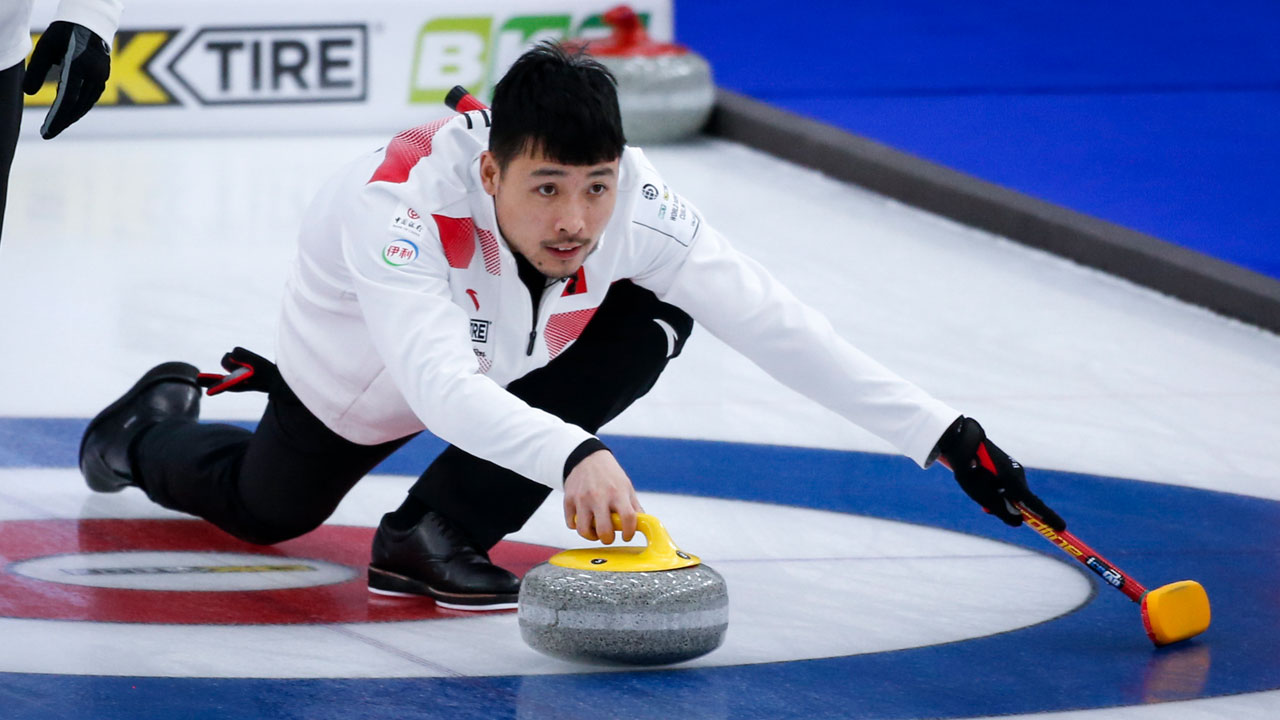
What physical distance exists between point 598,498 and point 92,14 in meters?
1.07

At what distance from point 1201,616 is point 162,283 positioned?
3078 millimetres

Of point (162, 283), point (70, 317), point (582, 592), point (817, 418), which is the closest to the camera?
point (582, 592)

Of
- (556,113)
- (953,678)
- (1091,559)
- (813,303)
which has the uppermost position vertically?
(556,113)

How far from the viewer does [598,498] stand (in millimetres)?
1919

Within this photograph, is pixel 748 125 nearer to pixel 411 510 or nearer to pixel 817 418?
pixel 817 418

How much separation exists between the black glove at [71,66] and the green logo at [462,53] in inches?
176

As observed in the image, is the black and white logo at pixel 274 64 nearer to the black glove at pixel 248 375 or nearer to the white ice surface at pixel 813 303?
the white ice surface at pixel 813 303

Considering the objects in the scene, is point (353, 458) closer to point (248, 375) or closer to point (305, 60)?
point (248, 375)

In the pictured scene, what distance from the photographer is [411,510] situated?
7.88 ft

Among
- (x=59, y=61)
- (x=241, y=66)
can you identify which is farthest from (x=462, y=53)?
(x=59, y=61)

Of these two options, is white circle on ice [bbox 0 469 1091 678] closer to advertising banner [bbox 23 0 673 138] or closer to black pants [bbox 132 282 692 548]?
black pants [bbox 132 282 692 548]

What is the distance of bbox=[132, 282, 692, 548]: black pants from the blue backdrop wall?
2.94 meters

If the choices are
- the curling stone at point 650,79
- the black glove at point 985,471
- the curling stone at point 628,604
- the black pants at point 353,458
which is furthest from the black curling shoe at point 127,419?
the curling stone at point 650,79

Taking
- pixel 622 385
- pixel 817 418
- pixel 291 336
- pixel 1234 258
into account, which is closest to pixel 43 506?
pixel 291 336
